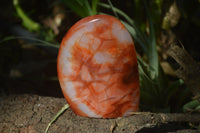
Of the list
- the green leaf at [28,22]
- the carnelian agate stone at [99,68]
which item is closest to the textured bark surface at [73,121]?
the carnelian agate stone at [99,68]

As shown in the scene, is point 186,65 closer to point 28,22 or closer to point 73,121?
point 73,121

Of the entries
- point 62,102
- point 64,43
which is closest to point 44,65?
point 62,102

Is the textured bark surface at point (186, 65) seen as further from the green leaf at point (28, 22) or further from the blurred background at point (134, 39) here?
the green leaf at point (28, 22)

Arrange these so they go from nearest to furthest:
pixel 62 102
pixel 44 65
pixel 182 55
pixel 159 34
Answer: pixel 182 55, pixel 62 102, pixel 159 34, pixel 44 65

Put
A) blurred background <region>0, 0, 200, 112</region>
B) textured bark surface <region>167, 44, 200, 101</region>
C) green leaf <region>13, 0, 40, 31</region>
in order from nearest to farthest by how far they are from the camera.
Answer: textured bark surface <region>167, 44, 200, 101</region>, blurred background <region>0, 0, 200, 112</region>, green leaf <region>13, 0, 40, 31</region>

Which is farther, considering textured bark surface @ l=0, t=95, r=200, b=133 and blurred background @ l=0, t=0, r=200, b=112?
blurred background @ l=0, t=0, r=200, b=112

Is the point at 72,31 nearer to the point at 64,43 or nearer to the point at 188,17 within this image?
the point at 64,43

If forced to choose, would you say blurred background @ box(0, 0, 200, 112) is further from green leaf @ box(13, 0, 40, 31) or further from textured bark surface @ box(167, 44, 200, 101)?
textured bark surface @ box(167, 44, 200, 101)

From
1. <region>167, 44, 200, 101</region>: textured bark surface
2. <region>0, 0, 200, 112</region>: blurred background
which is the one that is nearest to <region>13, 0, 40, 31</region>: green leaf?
<region>0, 0, 200, 112</region>: blurred background
